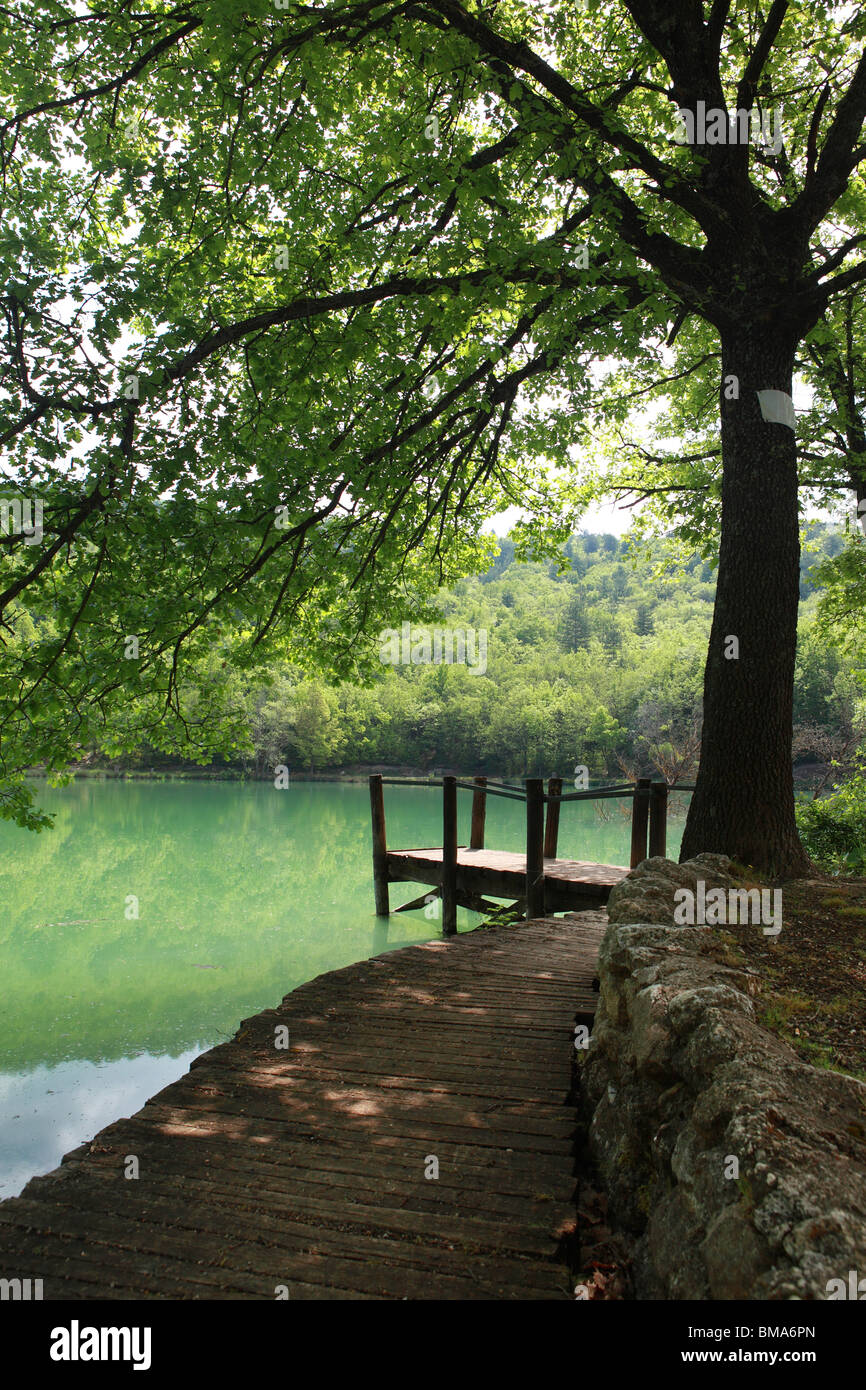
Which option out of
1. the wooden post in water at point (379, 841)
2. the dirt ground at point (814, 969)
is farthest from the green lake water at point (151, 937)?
the dirt ground at point (814, 969)

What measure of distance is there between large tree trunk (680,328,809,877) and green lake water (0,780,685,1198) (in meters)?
5.79

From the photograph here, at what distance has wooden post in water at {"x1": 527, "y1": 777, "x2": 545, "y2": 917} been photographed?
978 cm

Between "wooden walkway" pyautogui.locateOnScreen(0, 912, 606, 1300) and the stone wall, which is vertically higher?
the stone wall

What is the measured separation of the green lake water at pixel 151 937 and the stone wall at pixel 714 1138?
5.55 meters

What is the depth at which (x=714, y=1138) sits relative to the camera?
2432mm

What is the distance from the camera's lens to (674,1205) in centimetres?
258

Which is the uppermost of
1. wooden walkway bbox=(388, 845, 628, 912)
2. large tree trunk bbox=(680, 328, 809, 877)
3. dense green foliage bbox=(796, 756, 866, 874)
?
large tree trunk bbox=(680, 328, 809, 877)

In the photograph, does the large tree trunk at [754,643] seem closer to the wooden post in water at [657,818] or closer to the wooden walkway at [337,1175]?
the wooden walkway at [337,1175]

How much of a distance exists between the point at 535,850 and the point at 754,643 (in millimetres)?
4366

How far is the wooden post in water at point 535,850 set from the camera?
32.1ft

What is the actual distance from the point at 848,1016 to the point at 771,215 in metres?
6.46

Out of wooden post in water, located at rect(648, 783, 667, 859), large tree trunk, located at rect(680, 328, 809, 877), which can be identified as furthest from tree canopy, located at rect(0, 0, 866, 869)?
wooden post in water, located at rect(648, 783, 667, 859)

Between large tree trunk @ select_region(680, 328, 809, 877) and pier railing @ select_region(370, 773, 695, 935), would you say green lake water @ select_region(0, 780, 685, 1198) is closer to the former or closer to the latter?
pier railing @ select_region(370, 773, 695, 935)
